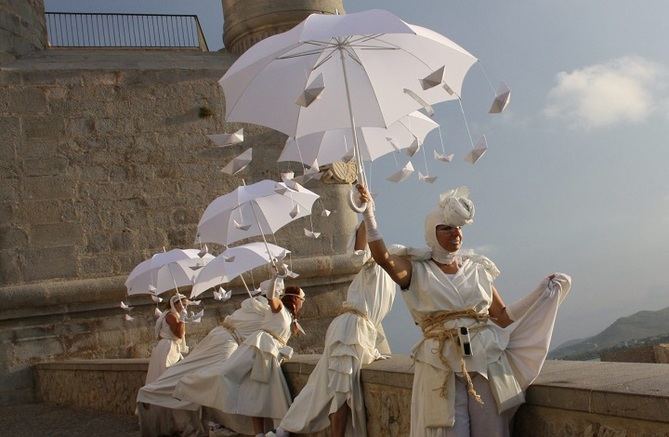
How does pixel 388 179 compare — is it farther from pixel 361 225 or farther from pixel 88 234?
pixel 88 234

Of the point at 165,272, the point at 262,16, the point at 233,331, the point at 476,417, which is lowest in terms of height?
the point at 476,417

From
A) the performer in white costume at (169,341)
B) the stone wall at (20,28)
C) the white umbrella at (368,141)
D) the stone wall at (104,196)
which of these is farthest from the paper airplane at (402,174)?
the stone wall at (20,28)

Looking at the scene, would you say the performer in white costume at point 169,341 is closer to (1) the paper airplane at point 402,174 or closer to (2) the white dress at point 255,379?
(2) the white dress at point 255,379

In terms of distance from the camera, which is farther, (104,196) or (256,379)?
(104,196)

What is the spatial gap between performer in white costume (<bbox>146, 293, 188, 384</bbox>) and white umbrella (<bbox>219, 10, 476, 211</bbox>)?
3316 mm

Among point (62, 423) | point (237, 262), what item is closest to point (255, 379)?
point (237, 262)

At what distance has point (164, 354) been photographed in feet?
25.4

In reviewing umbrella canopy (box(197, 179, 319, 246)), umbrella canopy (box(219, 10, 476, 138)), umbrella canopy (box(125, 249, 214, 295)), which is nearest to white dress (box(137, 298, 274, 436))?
umbrella canopy (box(197, 179, 319, 246))

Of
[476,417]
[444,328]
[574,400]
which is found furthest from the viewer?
[444,328]

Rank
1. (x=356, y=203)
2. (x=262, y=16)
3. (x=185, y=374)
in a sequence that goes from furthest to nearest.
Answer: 1. (x=262, y=16)
2. (x=185, y=374)
3. (x=356, y=203)

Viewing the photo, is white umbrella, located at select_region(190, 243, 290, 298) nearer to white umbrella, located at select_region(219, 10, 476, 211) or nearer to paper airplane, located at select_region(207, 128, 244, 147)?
white umbrella, located at select_region(219, 10, 476, 211)

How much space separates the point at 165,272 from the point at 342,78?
4.89 meters

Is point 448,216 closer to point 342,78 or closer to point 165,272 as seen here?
point 342,78

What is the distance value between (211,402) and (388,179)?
2.49 meters
